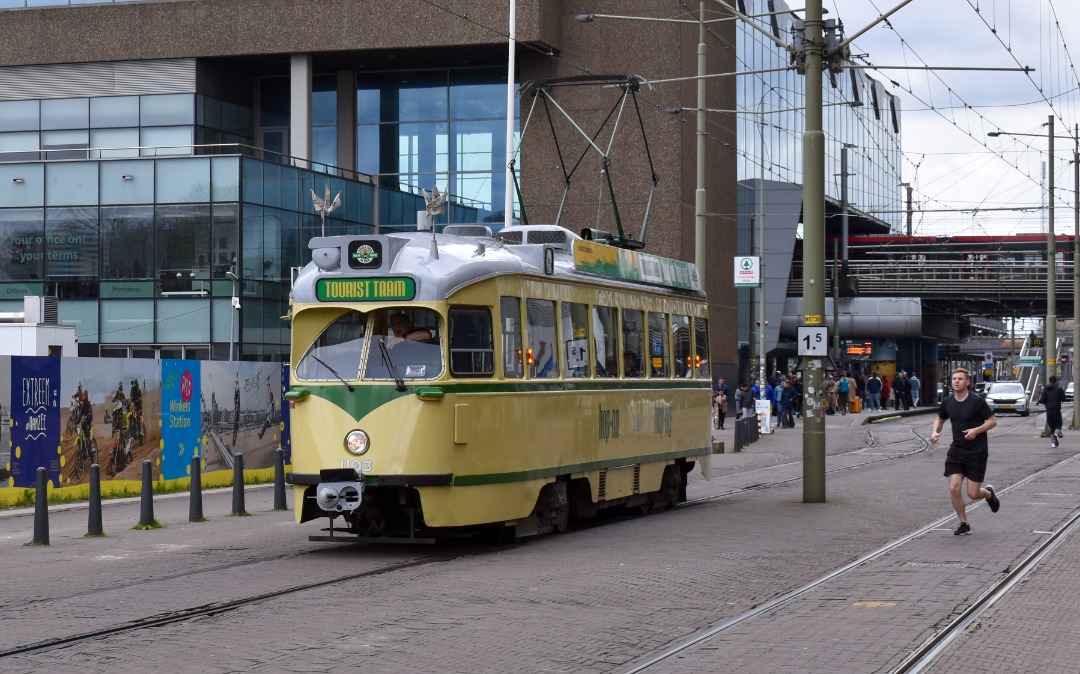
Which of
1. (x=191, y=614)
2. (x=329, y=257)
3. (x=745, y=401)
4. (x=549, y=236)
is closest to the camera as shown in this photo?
(x=191, y=614)

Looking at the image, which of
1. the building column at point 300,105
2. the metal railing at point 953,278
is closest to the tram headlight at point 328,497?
the building column at point 300,105

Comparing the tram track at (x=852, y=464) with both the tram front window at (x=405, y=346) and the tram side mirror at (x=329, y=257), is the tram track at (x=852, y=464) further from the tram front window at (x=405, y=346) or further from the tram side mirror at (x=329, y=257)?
the tram side mirror at (x=329, y=257)

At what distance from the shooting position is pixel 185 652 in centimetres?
914

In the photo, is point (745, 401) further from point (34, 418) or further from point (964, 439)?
point (964, 439)

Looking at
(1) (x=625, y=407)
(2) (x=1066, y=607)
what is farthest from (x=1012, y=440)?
(2) (x=1066, y=607)

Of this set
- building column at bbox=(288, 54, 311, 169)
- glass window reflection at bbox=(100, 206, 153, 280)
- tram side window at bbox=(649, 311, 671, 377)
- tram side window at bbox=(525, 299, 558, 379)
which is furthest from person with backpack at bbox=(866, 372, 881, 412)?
tram side window at bbox=(525, 299, 558, 379)

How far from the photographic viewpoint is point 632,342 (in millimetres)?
17891

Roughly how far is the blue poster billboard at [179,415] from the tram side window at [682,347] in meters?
8.28

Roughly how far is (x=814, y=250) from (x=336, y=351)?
7.51 meters

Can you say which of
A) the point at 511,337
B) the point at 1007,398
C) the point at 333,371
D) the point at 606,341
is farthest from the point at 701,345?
the point at 1007,398

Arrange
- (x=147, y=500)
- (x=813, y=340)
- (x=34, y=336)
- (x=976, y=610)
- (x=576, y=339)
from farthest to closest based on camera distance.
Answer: (x=34, y=336) → (x=813, y=340) → (x=147, y=500) → (x=576, y=339) → (x=976, y=610)

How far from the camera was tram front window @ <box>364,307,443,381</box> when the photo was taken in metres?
14.1

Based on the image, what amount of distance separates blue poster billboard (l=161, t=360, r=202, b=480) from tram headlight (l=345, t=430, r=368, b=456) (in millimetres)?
10004

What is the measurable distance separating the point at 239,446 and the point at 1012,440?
2402 cm
